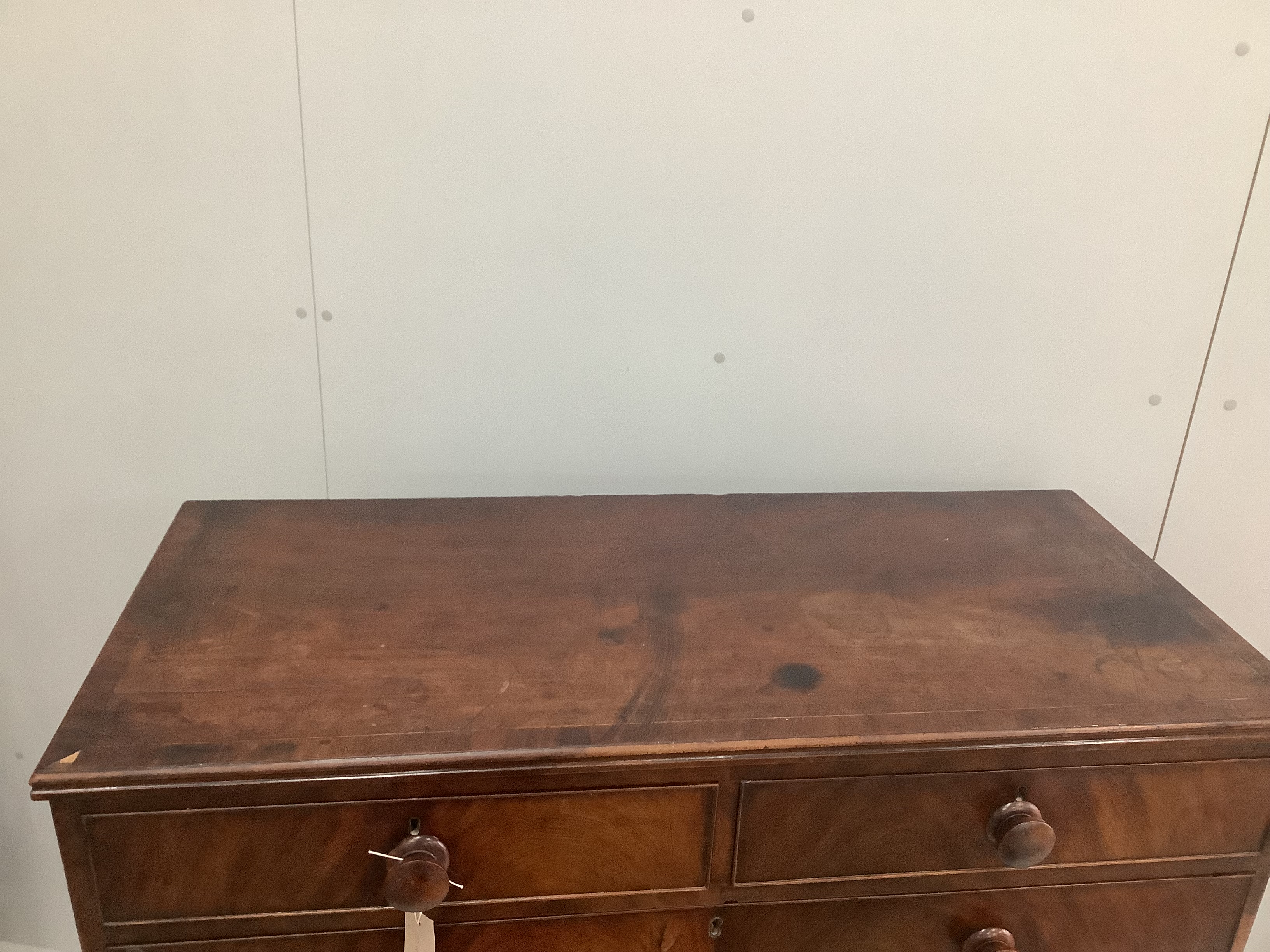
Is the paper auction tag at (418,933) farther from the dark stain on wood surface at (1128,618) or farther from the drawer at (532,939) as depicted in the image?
the dark stain on wood surface at (1128,618)

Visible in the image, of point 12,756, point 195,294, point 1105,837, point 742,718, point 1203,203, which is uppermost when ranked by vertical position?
point 1203,203

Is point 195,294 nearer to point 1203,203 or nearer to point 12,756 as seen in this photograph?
point 12,756

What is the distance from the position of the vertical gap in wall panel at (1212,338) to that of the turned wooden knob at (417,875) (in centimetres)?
97

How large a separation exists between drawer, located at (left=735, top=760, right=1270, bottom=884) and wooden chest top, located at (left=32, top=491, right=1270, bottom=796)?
0.05 meters

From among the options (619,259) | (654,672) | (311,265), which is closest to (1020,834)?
(654,672)

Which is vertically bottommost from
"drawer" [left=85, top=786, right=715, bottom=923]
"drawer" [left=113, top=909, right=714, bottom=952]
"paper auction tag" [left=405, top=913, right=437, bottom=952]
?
"drawer" [left=113, top=909, right=714, bottom=952]

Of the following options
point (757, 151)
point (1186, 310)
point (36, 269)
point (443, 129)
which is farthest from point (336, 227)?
point (1186, 310)

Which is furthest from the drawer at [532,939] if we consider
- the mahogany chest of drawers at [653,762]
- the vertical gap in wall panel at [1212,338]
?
the vertical gap in wall panel at [1212,338]

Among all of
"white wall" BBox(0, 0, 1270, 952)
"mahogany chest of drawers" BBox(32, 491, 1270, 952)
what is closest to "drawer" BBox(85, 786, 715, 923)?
"mahogany chest of drawers" BBox(32, 491, 1270, 952)

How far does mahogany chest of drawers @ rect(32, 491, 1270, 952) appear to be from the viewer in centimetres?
68

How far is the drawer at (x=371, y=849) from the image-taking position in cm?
68

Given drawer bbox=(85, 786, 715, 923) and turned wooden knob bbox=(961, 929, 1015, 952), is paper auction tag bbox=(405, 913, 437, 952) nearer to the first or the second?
drawer bbox=(85, 786, 715, 923)

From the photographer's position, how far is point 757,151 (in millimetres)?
1019

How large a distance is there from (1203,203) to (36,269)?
129 cm
